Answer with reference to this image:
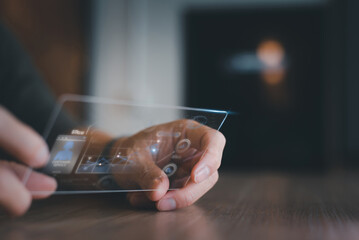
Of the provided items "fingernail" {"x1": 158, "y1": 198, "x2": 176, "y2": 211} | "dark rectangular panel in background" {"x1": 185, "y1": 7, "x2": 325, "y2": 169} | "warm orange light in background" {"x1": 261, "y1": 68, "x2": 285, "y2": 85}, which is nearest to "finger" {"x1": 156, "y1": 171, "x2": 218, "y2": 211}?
"fingernail" {"x1": 158, "y1": 198, "x2": 176, "y2": 211}

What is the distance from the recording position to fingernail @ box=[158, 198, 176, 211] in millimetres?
561

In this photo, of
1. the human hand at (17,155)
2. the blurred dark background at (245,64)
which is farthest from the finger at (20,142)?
the blurred dark background at (245,64)

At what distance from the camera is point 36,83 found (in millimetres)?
1229

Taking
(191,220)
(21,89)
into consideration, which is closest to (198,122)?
(191,220)

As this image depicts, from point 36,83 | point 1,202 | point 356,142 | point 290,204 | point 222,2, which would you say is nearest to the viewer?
point 1,202

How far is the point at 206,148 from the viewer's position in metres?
0.55

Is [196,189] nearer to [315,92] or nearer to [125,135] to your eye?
[125,135]

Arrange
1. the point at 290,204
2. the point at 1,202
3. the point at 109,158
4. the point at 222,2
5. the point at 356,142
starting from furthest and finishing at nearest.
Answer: the point at 222,2 < the point at 356,142 < the point at 290,204 < the point at 109,158 < the point at 1,202

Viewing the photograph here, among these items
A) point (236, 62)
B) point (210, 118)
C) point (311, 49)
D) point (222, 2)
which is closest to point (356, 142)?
point (311, 49)

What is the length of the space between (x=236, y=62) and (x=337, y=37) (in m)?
0.96

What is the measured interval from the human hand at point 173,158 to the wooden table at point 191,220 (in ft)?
0.10

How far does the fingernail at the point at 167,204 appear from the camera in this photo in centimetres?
56

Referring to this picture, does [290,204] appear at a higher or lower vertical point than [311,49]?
lower

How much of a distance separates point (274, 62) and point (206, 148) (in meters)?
3.11
